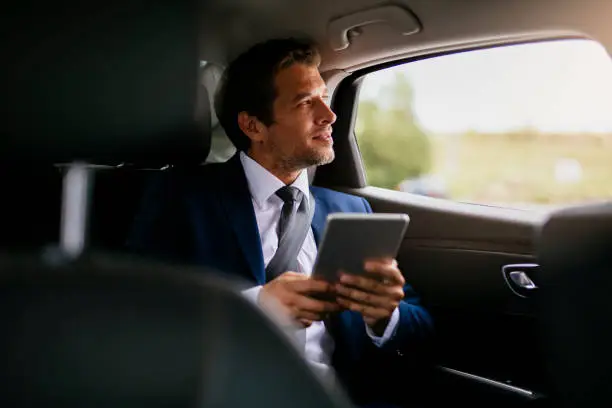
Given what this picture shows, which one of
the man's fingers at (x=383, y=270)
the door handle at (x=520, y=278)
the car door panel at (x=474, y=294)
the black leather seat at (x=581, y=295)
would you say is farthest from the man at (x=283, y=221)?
the black leather seat at (x=581, y=295)

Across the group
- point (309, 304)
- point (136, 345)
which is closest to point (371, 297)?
point (309, 304)

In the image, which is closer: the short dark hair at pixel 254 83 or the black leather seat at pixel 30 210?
the black leather seat at pixel 30 210

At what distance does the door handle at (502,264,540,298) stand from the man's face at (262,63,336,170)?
0.57m

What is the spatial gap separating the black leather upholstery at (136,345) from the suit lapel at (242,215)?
103 centimetres

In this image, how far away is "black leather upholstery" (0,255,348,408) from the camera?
2.63 feet

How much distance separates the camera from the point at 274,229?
197 cm

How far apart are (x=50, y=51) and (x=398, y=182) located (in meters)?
1.33

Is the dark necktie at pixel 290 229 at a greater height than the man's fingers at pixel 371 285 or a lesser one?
greater

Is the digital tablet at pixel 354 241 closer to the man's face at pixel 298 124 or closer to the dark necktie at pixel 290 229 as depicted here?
the dark necktie at pixel 290 229

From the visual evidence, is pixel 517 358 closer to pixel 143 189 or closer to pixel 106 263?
pixel 143 189

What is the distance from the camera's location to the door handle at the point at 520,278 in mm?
2133

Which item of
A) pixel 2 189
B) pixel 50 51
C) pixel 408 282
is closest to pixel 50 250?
pixel 50 51

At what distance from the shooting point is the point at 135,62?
1.28m

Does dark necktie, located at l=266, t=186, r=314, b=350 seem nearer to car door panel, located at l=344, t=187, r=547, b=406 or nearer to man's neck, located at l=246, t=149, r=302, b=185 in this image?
man's neck, located at l=246, t=149, r=302, b=185
